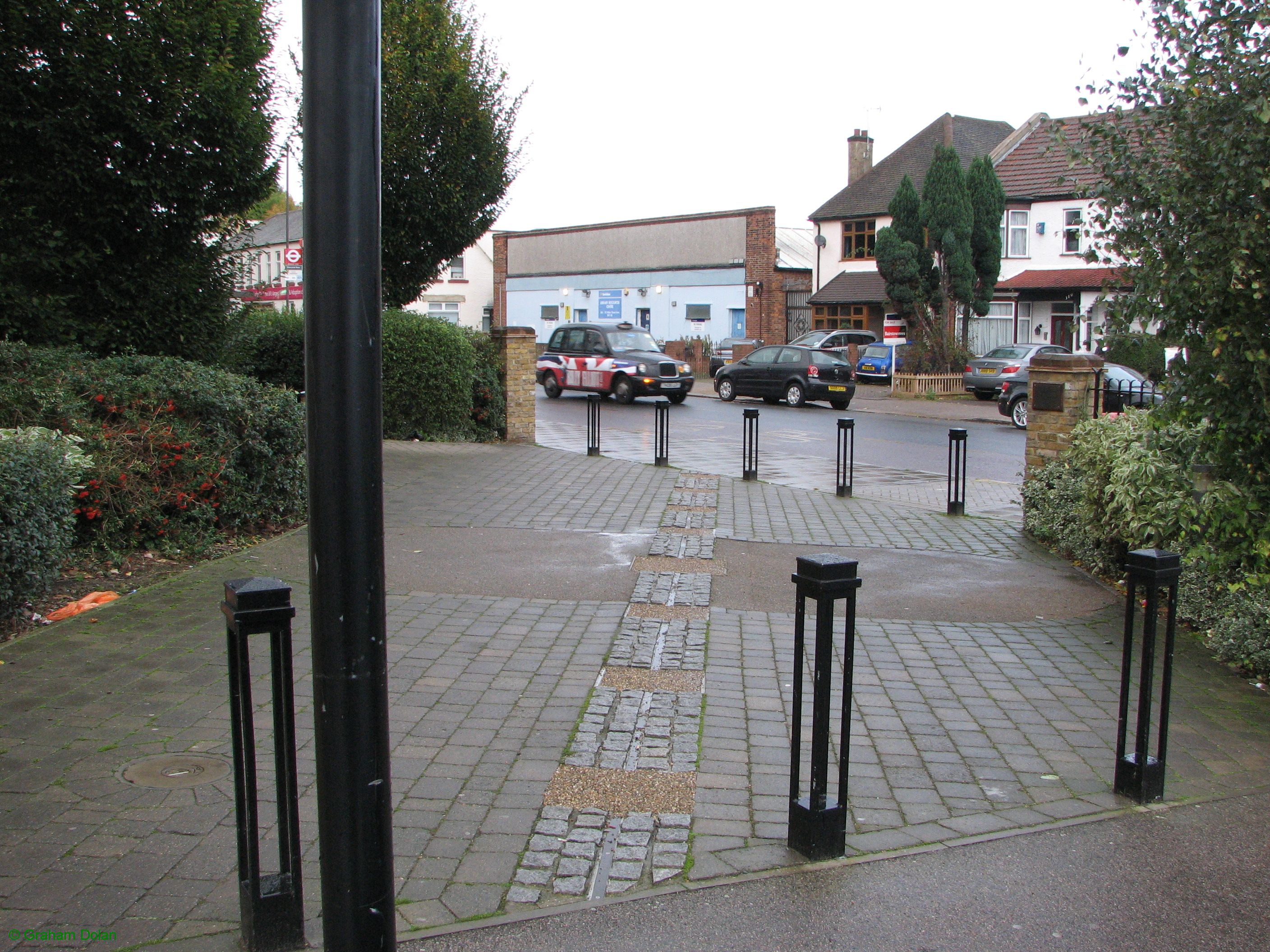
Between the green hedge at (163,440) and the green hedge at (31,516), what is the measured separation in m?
0.77

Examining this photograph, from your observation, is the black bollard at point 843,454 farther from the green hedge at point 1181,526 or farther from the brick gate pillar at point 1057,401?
the green hedge at point 1181,526

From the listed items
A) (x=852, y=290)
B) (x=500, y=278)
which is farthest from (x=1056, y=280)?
(x=500, y=278)

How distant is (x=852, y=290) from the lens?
42219 mm

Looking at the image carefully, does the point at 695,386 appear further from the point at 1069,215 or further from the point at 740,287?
the point at 1069,215

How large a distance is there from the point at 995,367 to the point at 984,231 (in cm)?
612

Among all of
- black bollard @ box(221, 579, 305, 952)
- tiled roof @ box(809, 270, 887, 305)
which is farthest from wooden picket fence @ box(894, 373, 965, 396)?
black bollard @ box(221, 579, 305, 952)

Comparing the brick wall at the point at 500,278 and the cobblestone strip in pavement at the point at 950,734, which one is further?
the brick wall at the point at 500,278

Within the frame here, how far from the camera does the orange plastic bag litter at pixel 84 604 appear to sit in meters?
6.53

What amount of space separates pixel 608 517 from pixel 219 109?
5.00 meters

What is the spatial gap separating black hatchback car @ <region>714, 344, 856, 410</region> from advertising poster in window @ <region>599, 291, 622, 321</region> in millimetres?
21814

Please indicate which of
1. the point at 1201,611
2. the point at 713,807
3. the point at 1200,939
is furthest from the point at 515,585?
the point at 1200,939

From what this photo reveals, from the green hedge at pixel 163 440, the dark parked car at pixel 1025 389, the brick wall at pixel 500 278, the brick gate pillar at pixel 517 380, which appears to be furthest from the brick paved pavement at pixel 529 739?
the brick wall at pixel 500 278

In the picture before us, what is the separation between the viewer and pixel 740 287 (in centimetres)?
4506

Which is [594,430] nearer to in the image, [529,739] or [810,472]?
[810,472]
